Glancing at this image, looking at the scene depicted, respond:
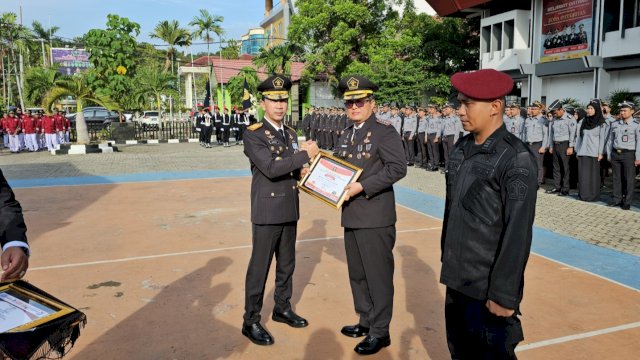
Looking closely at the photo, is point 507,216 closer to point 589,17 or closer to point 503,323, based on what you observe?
point 503,323

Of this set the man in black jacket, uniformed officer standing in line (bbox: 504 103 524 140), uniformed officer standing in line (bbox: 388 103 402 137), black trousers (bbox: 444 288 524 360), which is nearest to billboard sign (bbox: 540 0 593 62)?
uniformed officer standing in line (bbox: 388 103 402 137)

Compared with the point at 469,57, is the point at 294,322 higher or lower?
lower

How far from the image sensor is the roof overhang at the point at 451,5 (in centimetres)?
2488

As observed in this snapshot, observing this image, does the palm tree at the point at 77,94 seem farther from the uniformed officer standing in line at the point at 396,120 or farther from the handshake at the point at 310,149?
the handshake at the point at 310,149

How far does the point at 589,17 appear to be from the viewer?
2008cm

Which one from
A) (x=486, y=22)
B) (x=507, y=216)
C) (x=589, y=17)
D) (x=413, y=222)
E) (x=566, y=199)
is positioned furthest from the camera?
(x=486, y=22)

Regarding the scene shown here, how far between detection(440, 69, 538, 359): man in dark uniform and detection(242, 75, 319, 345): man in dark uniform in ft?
5.18

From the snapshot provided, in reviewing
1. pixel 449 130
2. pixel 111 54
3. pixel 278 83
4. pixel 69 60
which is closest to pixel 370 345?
pixel 278 83

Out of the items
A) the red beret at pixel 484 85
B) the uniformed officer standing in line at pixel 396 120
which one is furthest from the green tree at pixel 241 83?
the red beret at pixel 484 85

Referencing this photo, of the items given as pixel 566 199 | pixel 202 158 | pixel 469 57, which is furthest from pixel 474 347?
pixel 469 57

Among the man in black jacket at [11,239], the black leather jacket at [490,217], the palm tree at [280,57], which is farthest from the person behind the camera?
the palm tree at [280,57]

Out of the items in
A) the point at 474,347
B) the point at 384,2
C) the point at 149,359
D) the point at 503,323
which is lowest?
the point at 149,359

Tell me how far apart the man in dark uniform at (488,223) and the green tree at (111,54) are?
28.4 m

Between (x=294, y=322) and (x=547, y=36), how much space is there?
872 inches
